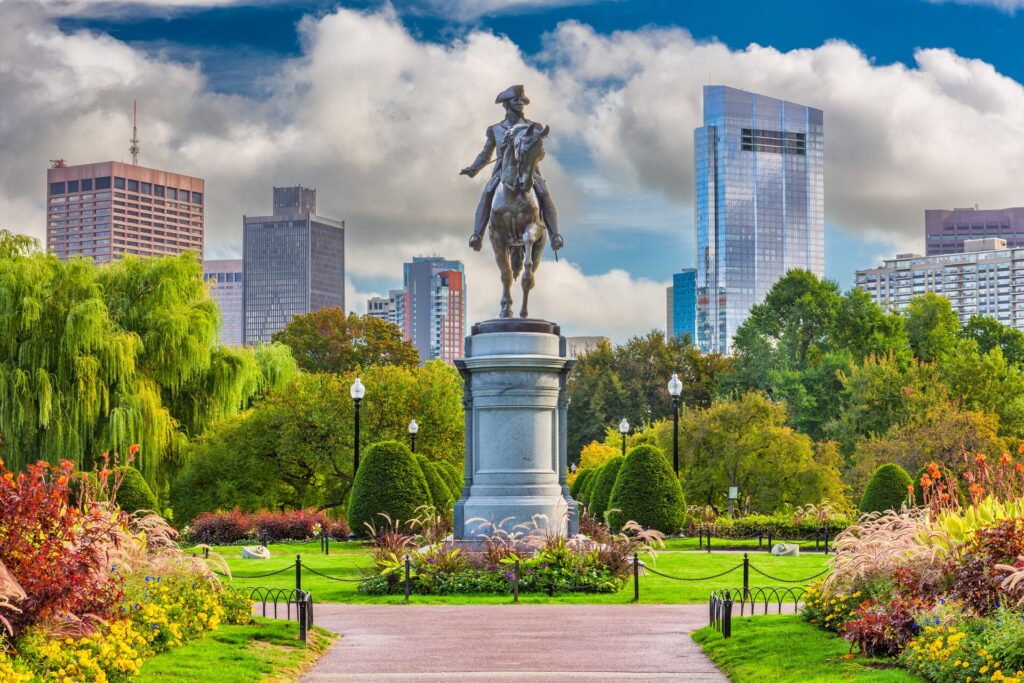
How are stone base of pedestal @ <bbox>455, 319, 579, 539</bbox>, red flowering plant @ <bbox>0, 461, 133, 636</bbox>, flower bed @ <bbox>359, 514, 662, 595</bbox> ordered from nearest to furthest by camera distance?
red flowering plant @ <bbox>0, 461, 133, 636</bbox>, flower bed @ <bbox>359, 514, 662, 595</bbox>, stone base of pedestal @ <bbox>455, 319, 579, 539</bbox>

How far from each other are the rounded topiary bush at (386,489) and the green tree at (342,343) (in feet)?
163

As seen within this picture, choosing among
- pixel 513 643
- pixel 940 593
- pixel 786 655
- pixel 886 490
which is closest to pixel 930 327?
pixel 886 490

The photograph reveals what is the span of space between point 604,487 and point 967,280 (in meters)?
122

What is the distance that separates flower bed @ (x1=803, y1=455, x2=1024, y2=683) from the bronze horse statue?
10753 millimetres

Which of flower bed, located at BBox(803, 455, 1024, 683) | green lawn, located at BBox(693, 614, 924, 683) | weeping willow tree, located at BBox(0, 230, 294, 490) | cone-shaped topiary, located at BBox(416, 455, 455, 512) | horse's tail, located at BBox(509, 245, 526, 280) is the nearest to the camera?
flower bed, located at BBox(803, 455, 1024, 683)

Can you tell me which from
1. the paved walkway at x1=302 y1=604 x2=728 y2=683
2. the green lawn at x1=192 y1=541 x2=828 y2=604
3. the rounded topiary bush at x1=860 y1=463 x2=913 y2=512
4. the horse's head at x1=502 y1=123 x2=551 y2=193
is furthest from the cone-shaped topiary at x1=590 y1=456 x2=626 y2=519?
the paved walkway at x1=302 y1=604 x2=728 y2=683

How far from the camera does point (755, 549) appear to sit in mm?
34312

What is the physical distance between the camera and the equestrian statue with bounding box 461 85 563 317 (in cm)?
2612

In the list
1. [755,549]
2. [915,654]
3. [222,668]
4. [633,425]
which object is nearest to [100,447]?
[755,549]

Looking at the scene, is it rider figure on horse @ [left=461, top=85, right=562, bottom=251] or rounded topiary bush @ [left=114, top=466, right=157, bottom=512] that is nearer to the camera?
rider figure on horse @ [left=461, top=85, right=562, bottom=251]

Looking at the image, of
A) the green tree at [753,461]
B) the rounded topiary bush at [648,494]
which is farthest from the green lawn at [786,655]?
the green tree at [753,461]

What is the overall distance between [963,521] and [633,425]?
6834 cm

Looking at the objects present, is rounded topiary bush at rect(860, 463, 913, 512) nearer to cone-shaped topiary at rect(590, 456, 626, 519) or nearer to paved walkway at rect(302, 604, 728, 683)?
cone-shaped topiary at rect(590, 456, 626, 519)

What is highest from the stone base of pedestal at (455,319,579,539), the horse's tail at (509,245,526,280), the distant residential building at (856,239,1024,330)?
the distant residential building at (856,239,1024,330)
